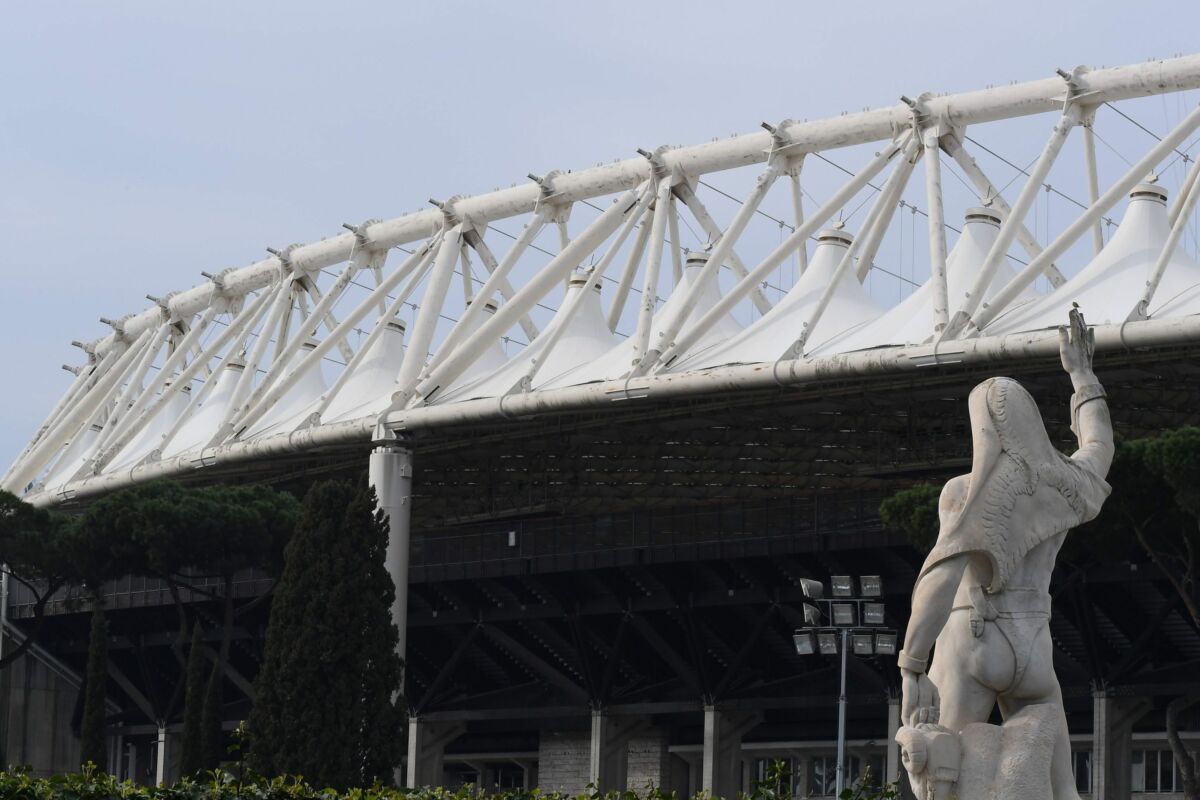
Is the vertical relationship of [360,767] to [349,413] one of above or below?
below

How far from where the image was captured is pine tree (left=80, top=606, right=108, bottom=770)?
206ft

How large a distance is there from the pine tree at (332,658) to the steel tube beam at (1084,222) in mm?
14435

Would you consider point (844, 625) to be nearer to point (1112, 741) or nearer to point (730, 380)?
point (730, 380)

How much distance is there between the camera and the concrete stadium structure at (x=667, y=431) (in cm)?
4525

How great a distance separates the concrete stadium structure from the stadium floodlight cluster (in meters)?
0.10

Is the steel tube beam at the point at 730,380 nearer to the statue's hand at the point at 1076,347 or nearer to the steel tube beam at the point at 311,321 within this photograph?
the steel tube beam at the point at 311,321

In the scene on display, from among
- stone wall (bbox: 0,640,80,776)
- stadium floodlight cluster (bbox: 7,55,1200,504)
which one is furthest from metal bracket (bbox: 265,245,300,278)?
stone wall (bbox: 0,640,80,776)

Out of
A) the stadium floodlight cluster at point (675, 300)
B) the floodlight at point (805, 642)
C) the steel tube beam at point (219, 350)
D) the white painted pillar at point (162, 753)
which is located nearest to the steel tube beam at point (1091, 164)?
the stadium floodlight cluster at point (675, 300)

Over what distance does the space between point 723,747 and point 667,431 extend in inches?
564

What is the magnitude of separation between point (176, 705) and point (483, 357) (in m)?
30.9

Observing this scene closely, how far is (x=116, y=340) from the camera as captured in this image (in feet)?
262

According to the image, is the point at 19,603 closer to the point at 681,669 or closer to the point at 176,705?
the point at 176,705

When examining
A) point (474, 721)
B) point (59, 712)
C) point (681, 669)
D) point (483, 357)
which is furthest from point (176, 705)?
point (483, 357)

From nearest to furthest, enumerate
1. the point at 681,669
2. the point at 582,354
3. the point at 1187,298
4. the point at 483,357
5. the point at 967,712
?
the point at 967,712 → the point at 1187,298 → the point at 582,354 → the point at 483,357 → the point at 681,669
